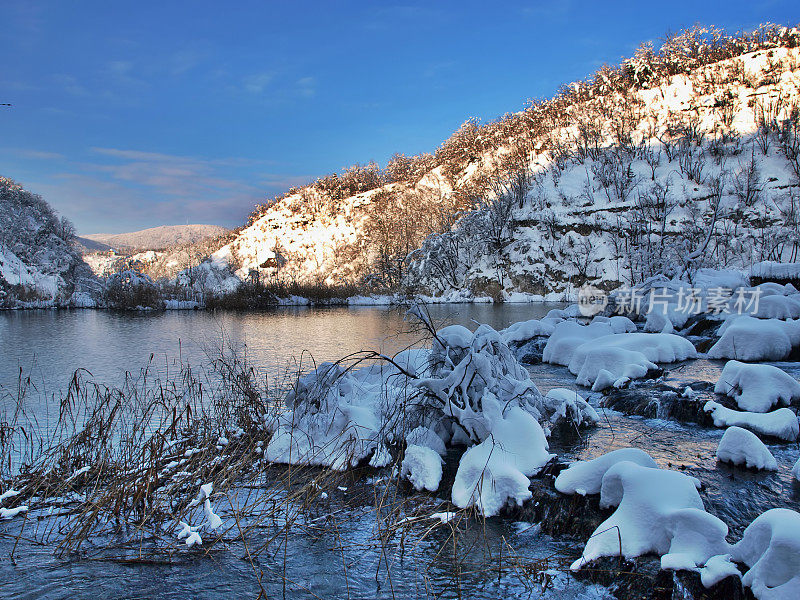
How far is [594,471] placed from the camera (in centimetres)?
450

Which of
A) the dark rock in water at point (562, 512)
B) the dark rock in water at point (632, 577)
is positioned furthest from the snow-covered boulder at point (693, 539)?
the dark rock in water at point (562, 512)

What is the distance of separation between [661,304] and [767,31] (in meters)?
44.5

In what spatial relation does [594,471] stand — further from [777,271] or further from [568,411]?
[777,271]

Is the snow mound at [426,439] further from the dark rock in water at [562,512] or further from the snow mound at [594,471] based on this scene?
the snow mound at [594,471]

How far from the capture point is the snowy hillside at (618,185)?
3394 centimetres

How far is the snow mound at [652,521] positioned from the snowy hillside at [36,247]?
5041 cm

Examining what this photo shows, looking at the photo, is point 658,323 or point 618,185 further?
point 618,185

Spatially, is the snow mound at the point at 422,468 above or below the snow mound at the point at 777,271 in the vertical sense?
below

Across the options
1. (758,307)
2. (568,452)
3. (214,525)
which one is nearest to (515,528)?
(568,452)

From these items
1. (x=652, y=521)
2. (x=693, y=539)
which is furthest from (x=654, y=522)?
(x=693, y=539)

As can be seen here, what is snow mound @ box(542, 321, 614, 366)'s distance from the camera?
1188 cm

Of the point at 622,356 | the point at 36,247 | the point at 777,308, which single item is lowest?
the point at 622,356

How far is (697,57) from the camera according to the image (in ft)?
149

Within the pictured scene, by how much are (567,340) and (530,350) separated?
1.68 meters
